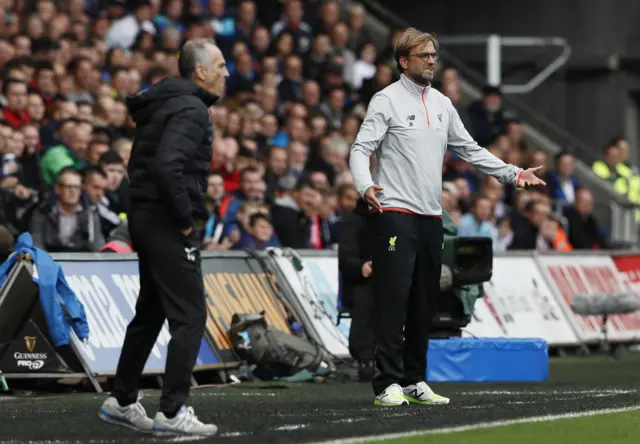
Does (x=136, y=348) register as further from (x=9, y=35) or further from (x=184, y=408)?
(x=9, y=35)

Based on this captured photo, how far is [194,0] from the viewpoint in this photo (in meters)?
22.4

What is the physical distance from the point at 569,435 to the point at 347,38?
1643cm

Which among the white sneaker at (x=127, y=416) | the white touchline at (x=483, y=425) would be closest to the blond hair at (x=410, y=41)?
the white touchline at (x=483, y=425)

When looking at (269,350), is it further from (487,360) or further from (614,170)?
(614,170)

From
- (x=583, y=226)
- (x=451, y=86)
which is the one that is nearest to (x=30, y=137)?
(x=583, y=226)

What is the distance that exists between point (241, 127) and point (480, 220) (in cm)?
320

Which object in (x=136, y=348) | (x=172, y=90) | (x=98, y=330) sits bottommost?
(x=98, y=330)

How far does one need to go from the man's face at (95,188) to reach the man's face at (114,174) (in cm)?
34

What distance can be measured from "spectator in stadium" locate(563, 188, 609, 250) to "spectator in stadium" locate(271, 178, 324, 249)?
178 inches

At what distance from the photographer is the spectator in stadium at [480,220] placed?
754 inches

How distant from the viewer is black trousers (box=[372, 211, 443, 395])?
1034cm

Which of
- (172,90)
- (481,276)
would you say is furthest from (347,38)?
(172,90)

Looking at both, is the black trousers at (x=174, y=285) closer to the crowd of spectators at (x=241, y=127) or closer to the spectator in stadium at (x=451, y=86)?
the crowd of spectators at (x=241, y=127)

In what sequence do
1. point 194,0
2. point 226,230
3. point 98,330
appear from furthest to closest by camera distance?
point 194,0
point 226,230
point 98,330
